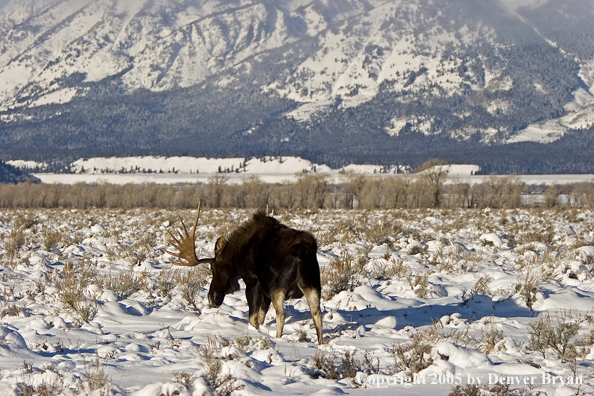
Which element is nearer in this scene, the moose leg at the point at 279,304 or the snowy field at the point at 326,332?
the snowy field at the point at 326,332

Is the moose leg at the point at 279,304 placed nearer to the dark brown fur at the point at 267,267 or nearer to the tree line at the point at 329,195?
the dark brown fur at the point at 267,267

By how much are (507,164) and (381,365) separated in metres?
207

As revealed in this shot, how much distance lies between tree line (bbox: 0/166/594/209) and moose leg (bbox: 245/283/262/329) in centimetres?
5029

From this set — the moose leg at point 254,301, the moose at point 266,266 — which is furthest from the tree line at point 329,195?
the moose leg at point 254,301

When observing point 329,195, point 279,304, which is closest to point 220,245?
point 279,304

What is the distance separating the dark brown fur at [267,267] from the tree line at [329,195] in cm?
5000

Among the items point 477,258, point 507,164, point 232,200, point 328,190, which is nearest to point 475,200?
point 328,190

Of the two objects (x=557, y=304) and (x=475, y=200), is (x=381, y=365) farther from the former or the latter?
(x=475, y=200)

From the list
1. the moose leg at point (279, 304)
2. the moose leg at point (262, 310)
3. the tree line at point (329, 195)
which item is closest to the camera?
the moose leg at point (279, 304)

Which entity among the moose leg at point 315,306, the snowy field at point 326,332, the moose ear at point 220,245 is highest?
the moose ear at point 220,245

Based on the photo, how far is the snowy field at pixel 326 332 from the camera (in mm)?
4340

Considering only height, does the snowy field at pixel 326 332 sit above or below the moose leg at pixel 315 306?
below

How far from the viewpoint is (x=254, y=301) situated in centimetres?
633

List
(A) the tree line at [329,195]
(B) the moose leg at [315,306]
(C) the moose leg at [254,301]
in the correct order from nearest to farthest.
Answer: (B) the moose leg at [315,306], (C) the moose leg at [254,301], (A) the tree line at [329,195]
